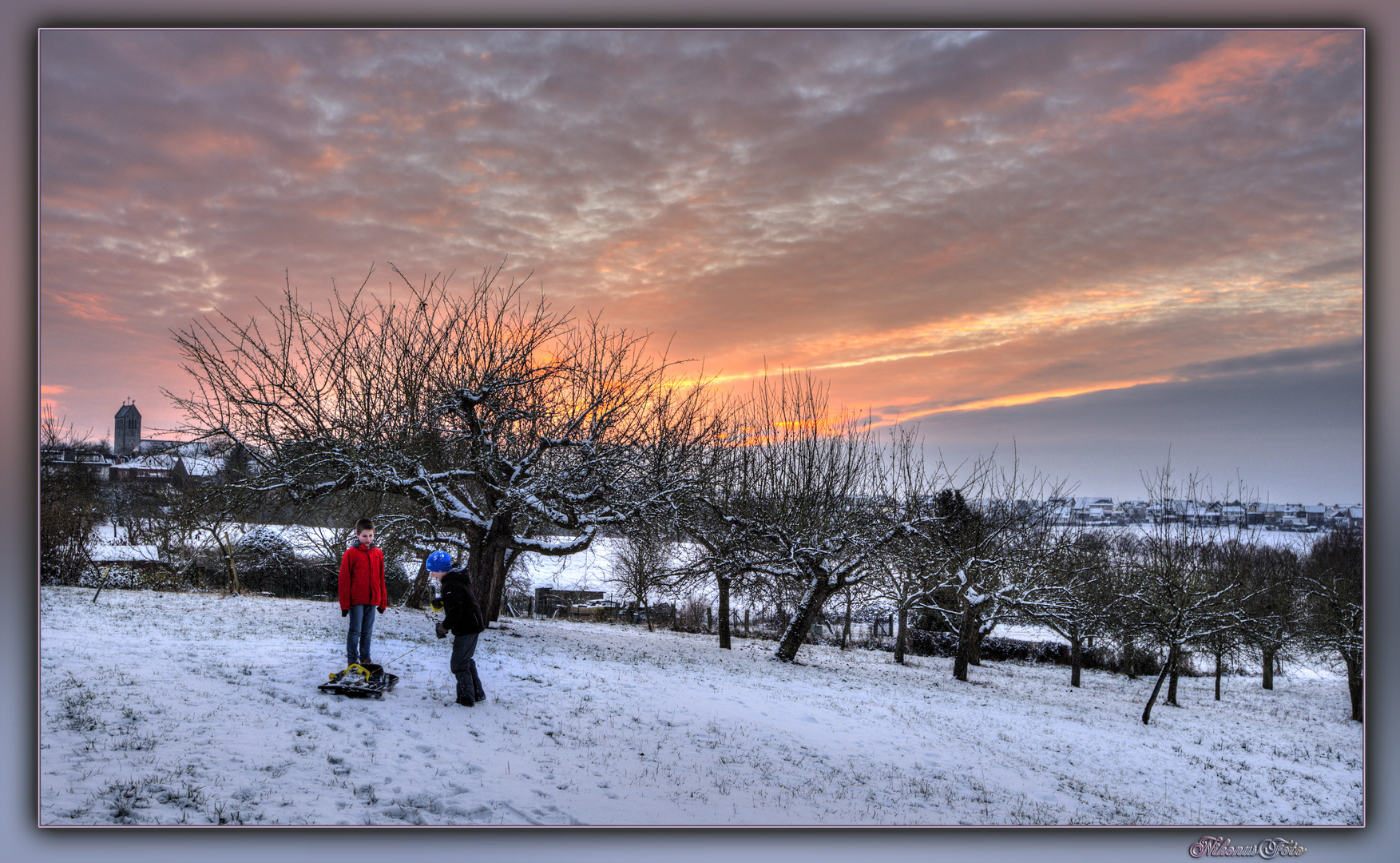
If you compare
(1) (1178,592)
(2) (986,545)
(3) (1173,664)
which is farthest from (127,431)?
(1) (1178,592)

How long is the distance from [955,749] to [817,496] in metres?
6.02

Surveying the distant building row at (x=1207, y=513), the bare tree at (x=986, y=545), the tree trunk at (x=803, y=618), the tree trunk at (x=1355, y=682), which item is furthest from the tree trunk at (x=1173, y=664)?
the tree trunk at (x=803, y=618)

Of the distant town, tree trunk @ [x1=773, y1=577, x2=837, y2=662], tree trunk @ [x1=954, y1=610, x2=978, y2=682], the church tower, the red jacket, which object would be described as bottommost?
tree trunk @ [x1=954, y1=610, x2=978, y2=682]

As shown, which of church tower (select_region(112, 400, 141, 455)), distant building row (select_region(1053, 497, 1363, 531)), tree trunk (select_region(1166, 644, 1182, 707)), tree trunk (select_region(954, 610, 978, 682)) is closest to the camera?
distant building row (select_region(1053, 497, 1363, 531))

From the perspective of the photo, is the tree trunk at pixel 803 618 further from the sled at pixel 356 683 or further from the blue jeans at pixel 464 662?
the sled at pixel 356 683

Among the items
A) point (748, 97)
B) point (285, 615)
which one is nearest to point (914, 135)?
point (748, 97)

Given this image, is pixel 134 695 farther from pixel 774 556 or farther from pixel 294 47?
pixel 774 556

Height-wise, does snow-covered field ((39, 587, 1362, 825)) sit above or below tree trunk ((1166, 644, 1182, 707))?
above

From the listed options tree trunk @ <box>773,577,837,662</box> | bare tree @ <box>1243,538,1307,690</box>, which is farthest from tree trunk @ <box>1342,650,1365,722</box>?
tree trunk @ <box>773,577,837,662</box>

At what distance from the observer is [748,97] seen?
15.5ft

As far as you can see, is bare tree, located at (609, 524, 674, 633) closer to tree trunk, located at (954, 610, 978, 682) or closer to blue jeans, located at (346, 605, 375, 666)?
blue jeans, located at (346, 605, 375, 666)

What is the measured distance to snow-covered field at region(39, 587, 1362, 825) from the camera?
3.66 meters

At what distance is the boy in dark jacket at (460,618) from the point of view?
15.6 feet

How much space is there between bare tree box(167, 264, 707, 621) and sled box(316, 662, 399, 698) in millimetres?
2494
